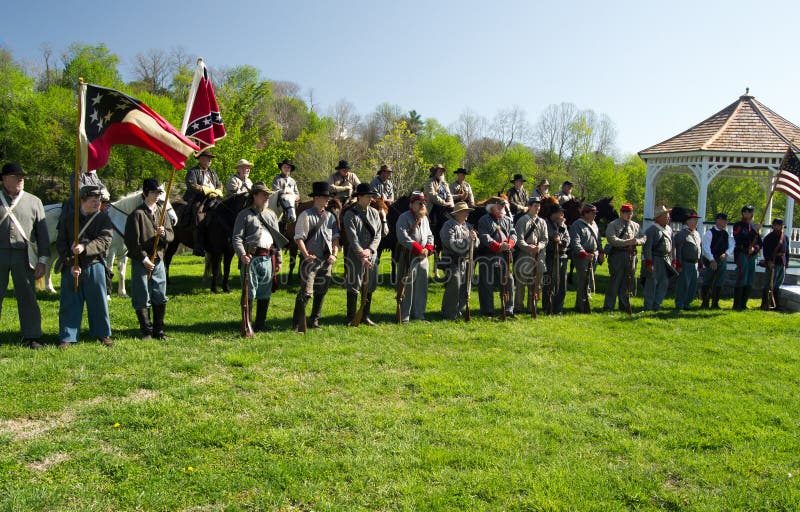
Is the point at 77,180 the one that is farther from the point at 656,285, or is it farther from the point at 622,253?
the point at 656,285

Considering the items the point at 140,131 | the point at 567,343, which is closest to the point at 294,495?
the point at 140,131

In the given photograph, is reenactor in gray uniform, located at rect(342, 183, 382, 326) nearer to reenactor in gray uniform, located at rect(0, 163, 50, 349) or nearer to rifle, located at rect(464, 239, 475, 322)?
rifle, located at rect(464, 239, 475, 322)

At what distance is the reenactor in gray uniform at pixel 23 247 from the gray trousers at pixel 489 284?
7075mm

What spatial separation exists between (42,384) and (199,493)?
312 cm

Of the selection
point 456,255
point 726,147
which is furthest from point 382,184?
point 726,147

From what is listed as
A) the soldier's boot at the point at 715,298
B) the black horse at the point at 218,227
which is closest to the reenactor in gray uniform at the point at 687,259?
the soldier's boot at the point at 715,298

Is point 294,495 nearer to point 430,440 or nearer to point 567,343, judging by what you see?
point 430,440

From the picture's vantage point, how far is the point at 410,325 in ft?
33.0

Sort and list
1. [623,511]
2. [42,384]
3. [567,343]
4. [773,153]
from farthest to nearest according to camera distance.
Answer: [773,153] → [567,343] → [42,384] → [623,511]

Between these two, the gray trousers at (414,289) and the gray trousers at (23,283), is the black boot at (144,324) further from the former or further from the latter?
the gray trousers at (414,289)

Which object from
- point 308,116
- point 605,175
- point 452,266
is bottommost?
point 452,266

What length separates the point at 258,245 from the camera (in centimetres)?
885

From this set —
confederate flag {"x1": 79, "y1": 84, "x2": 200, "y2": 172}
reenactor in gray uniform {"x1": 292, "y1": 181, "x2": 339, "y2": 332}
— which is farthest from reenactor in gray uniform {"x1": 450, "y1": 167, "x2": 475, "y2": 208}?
confederate flag {"x1": 79, "y1": 84, "x2": 200, "y2": 172}

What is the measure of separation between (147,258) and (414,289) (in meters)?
4.49
